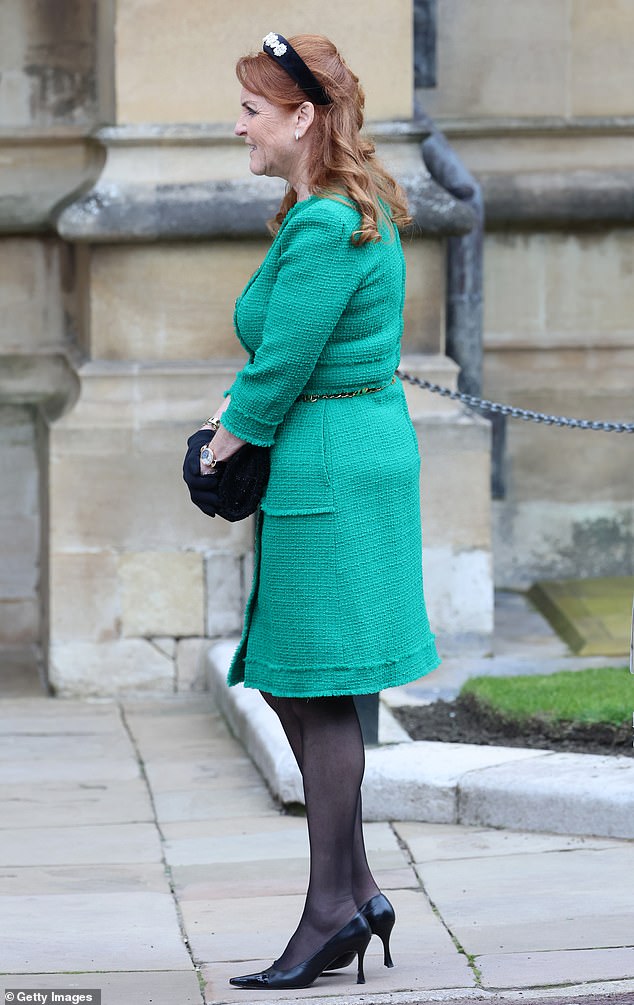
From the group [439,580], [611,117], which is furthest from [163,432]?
[611,117]

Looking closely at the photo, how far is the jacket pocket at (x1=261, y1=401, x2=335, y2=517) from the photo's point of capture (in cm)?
318

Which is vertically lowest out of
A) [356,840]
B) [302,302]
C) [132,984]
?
[132,984]

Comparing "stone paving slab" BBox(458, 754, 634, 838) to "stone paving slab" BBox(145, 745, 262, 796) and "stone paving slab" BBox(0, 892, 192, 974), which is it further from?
"stone paving slab" BBox(0, 892, 192, 974)

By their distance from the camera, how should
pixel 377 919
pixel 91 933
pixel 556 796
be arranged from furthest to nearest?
1. pixel 556 796
2. pixel 91 933
3. pixel 377 919

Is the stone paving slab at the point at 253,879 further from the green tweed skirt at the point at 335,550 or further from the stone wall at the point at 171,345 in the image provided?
the stone wall at the point at 171,345

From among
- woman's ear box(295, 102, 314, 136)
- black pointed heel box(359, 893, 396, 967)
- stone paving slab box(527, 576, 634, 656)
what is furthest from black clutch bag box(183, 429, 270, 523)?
stone paving slab box(527, 576, 634, 656)

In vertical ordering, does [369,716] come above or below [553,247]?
below

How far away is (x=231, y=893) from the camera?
3943mm

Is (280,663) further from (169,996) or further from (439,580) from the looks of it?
(439,580)

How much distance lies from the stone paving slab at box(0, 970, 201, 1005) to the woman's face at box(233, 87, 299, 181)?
1.59m

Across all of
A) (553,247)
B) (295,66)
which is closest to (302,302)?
(295,66)

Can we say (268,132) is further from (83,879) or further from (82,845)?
(82,845)

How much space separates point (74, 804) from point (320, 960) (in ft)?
5.37

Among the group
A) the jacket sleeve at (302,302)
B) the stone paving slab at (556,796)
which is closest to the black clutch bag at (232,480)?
the jacket sleeve at (302,302)
